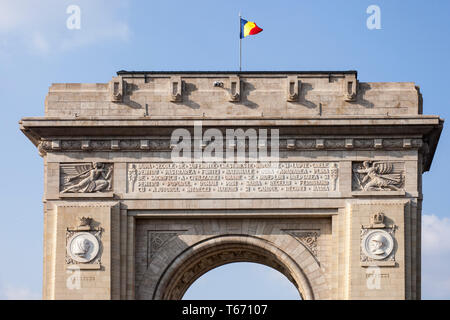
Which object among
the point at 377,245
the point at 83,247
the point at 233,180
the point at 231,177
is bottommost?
the point at 83,247

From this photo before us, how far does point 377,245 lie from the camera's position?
4841 cm

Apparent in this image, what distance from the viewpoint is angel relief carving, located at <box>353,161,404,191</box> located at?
49000 mm

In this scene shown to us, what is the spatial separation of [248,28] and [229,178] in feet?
22.1


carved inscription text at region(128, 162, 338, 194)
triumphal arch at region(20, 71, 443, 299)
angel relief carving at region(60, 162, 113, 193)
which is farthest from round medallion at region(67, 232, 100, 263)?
carved inscription text at region(128, 162, 338, 194)

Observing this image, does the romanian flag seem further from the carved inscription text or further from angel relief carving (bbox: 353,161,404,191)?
angel relief carving (bbox: 353,161,404,191)

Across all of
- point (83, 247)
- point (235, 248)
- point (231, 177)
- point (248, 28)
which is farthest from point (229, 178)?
point (248, 28)

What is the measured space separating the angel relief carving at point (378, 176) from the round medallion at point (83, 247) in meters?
10.0

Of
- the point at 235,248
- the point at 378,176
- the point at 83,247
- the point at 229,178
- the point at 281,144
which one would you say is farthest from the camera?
the point at 235,248

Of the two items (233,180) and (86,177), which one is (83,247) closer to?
(86,177)

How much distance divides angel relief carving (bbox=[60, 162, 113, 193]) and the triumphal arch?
0.04m

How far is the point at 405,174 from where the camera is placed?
49125 mm

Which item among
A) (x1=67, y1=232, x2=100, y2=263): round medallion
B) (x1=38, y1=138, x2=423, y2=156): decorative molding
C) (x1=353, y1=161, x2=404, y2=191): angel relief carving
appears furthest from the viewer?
(x1=38, y1=138, x2=423, y2=156): decorative molding

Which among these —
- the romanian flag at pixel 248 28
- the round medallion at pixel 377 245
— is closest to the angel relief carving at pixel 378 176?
the round medallion at pixel 377 245
